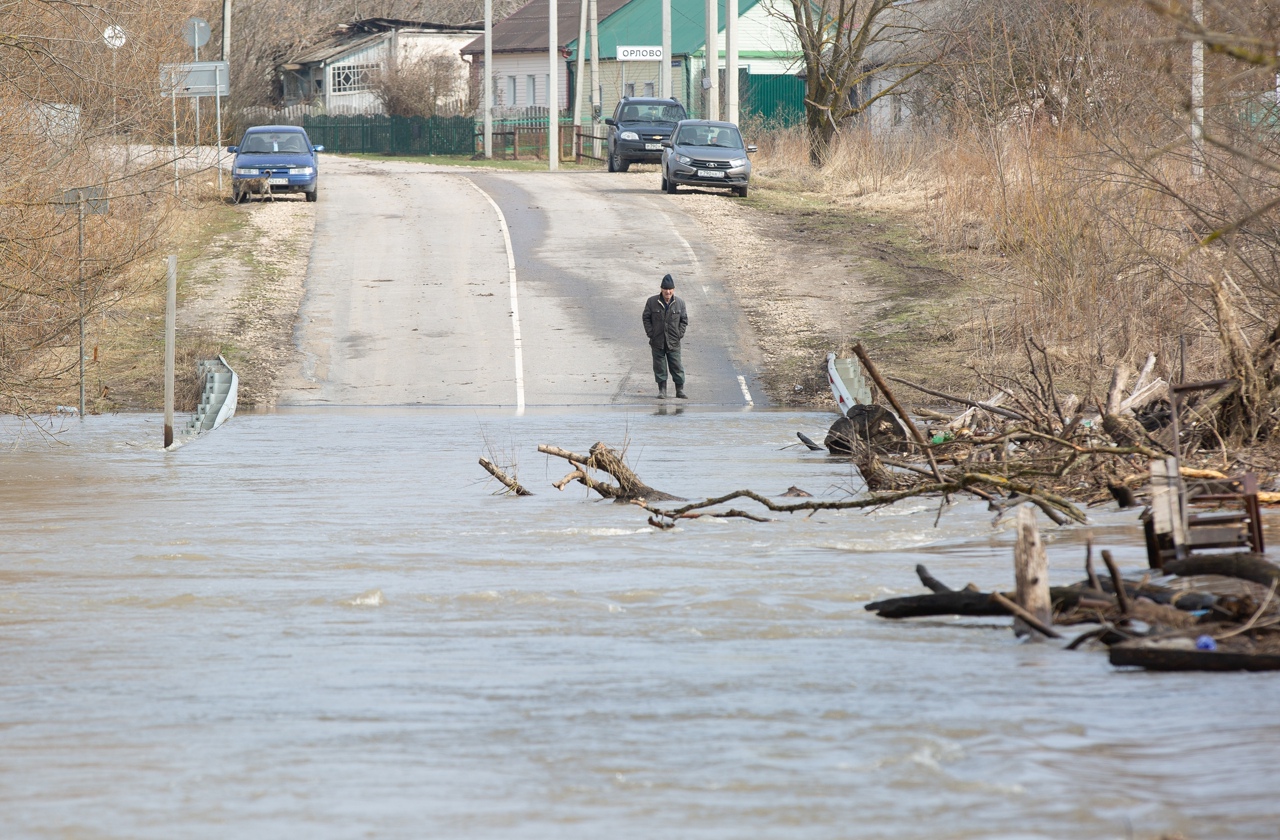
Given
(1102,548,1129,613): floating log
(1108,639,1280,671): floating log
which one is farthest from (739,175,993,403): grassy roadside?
(1108,639,1280,671): floating log

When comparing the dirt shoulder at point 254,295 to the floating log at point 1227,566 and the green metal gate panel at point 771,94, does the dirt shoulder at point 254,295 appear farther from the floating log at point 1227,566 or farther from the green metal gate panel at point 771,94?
the green metal gate panel at point 771,94

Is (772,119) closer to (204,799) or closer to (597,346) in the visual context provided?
(597,346)

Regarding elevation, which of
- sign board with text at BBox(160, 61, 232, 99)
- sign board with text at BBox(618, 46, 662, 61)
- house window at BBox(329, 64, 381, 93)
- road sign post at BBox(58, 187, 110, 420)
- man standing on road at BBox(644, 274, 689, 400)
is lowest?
man standing on road at BBox(644, 274, 689, 400)

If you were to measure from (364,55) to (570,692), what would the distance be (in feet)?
240

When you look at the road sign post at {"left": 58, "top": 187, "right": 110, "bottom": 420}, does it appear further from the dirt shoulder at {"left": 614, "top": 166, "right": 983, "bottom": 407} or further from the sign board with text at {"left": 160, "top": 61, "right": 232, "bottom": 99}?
the sign board with text at {"left": 160, "top": 61, "right": 232, "bottom": 99}

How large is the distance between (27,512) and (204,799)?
8.47m

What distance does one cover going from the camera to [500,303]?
28.7 m

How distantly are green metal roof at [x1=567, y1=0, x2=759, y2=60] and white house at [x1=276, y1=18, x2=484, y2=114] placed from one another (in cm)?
972

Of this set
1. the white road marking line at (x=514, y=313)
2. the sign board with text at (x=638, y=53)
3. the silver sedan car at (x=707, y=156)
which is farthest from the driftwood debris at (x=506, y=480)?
the sign board with text at (x=638, y=53)

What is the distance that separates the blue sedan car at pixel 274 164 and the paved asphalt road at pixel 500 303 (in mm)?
838

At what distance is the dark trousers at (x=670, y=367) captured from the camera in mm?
23812

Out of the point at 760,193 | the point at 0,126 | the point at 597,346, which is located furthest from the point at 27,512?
the point at 760,193

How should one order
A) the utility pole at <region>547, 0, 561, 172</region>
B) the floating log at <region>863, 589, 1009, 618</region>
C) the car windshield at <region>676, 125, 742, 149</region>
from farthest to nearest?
1. the utility pole at <region>547, 0, 561, 172</region>
2. the car windshield at <region>676, 125, 742, 149</region>
3. the floating log at <region>863, 589, 1009, 618</region>

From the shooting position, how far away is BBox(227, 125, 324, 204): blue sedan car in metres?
36.1
